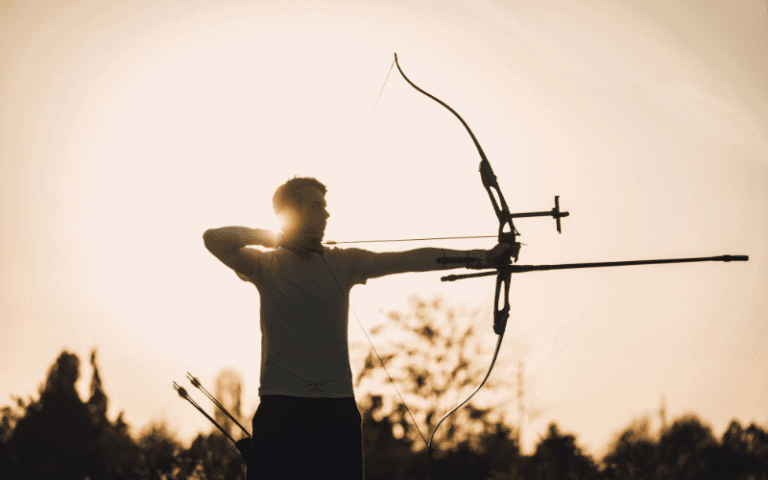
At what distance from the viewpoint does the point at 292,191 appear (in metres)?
2.38

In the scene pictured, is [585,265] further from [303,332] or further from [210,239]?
[210,239]

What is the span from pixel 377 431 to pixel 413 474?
468cm

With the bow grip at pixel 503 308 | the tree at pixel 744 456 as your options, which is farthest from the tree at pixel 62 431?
the bow grip at pixel 503 308

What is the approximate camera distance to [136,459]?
40.3ft

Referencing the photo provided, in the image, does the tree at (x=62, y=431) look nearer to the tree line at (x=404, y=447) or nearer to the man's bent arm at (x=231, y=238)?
the tree line at (x=404, y=447)

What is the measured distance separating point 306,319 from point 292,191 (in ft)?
1.48

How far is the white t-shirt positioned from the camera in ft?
7.04

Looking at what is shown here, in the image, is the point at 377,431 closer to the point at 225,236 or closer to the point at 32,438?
the point at 32,438

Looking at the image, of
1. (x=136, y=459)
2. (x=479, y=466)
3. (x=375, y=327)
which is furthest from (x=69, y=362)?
(x=479, y=466)

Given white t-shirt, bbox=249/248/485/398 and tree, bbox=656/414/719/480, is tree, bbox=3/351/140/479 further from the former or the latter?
white t-shirt, bbox=249/248/485/398

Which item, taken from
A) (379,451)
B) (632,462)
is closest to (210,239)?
(632,462)

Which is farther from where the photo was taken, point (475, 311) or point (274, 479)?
point (475, 311)

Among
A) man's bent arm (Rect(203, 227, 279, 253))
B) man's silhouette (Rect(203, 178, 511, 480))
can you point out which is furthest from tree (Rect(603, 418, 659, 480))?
man's bent arm (Rect(203, 227, 279, 253))

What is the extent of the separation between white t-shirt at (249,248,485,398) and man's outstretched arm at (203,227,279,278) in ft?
0.12
